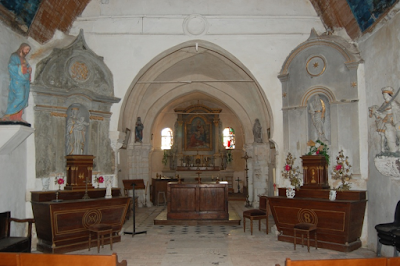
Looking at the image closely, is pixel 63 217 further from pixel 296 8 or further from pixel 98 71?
pixel 296 8

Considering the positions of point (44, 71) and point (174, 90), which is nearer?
point (44, 71)

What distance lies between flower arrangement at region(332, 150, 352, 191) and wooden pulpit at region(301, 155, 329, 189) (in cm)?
21

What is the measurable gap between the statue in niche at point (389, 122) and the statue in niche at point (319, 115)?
1.71 meters

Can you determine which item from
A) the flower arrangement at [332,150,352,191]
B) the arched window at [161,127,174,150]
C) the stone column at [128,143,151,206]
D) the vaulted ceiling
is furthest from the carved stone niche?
the arched window at [161,127,174,150]

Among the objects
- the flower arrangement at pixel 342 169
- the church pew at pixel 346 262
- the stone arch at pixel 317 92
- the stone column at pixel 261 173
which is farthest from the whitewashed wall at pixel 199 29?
the church pew at pixel 346 262

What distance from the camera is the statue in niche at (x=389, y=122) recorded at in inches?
235

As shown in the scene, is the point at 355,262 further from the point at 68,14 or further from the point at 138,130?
the point at 138,130

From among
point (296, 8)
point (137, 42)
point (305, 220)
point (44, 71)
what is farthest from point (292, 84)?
point (44, 71)

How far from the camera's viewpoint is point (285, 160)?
8516mm

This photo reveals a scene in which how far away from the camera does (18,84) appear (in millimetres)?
6465

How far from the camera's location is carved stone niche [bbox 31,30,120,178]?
7.66 m

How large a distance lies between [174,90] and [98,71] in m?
6.02

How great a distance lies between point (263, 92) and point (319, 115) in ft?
5.08

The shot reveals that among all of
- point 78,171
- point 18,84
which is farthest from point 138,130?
point 18,84
